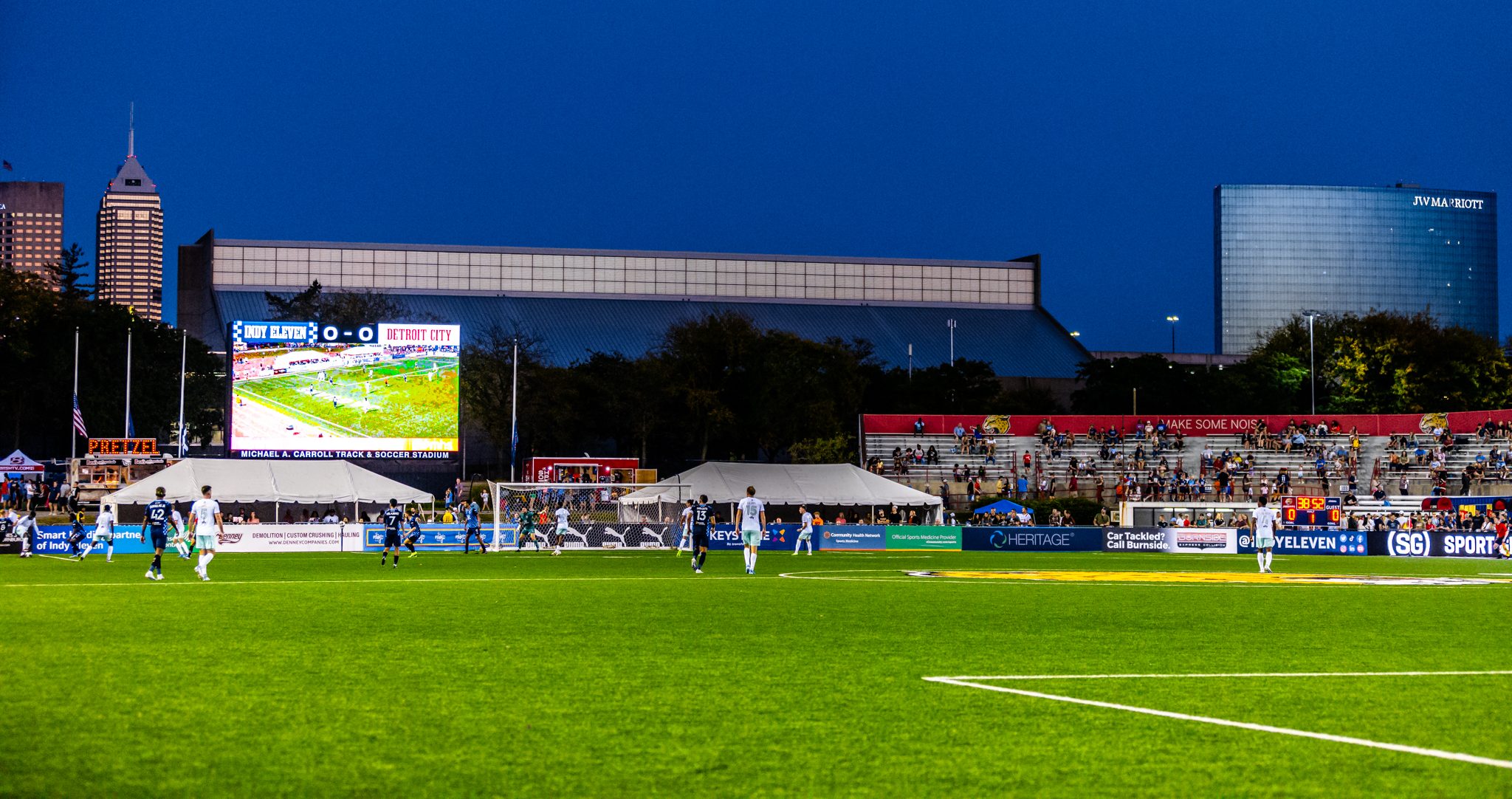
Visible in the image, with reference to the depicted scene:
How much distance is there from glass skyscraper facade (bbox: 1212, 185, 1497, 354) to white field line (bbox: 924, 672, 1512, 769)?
607 ft

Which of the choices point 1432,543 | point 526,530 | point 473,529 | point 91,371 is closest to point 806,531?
point 526,530

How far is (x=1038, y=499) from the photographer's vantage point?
65.3 metres

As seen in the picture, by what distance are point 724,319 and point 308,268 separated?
37713 millimetres

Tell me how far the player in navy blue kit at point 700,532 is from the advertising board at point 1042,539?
1974cm

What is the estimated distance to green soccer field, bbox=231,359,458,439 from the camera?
161ft

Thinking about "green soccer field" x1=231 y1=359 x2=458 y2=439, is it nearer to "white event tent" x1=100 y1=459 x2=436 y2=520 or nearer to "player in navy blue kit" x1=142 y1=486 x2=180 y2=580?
"white event tent" x1=100 y1=459 x2=436 y2=520

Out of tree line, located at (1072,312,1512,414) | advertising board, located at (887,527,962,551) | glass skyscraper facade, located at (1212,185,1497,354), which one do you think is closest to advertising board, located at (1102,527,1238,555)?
advertising board, located at (887,527,962,551)

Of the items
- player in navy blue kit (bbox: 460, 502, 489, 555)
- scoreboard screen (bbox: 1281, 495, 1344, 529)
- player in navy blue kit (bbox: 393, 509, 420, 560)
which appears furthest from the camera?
scoreboard screen (bbox: 1281, 495, 1344, 529)

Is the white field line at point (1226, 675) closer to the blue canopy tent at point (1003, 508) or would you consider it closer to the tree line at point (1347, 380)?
the blue canopy tent at point (1003, 508)

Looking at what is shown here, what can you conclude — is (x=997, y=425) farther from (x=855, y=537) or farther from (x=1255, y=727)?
(x=1255, y=727)

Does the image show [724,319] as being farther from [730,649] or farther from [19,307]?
[730,649]

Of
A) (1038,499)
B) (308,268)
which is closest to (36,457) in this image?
(308,268)

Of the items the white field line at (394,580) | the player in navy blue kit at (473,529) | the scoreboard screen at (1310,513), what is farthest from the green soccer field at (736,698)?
the scoreboard screen at (1310,513)

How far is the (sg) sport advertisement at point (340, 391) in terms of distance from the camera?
161ft
